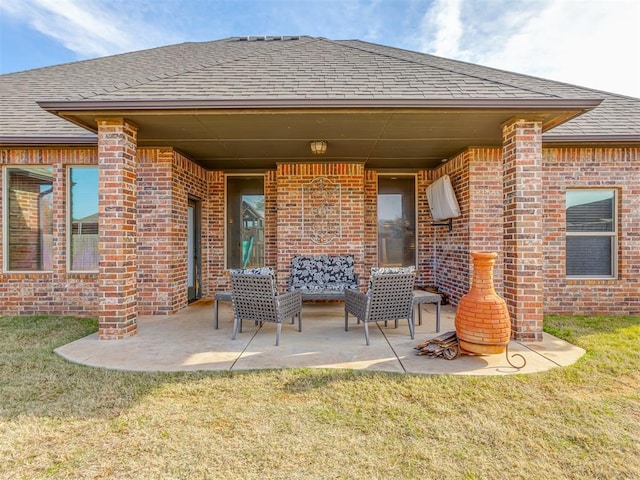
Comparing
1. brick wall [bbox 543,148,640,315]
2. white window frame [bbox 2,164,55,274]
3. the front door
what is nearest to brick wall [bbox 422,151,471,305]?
brick wall [bbox 543,148,640,315]

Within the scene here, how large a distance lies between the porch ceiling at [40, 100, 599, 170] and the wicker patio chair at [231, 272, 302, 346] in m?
2.00

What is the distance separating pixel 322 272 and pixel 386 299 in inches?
82.3

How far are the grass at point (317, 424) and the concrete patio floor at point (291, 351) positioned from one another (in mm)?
186

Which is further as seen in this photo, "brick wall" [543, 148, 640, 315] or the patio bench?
the patio bench

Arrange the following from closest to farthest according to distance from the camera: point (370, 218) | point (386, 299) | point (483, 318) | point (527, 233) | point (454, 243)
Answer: point (483, 318)
point (527, 233)
point (386, 299)
point (454, 243)
point (370, 218)

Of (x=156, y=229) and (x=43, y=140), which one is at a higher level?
(x=43, y=140)

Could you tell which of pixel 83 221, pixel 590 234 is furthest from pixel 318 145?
pixel 590 234

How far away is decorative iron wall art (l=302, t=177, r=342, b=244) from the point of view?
21.1 feet

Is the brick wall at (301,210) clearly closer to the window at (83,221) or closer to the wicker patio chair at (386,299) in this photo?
the wicker patio chair at (386,299)

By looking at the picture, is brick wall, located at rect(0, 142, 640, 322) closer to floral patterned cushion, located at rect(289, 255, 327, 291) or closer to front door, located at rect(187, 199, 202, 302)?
front door, located at rect(187, 199, 202, 302)

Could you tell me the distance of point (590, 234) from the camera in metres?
5.57

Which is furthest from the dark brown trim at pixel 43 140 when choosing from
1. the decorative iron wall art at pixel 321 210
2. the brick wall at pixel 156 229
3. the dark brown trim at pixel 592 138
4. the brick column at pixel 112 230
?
the dark brown trim at pixel 592 138

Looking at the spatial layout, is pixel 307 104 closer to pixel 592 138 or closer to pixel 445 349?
pixel 445 349

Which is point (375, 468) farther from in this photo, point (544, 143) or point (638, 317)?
point (638, 317)
